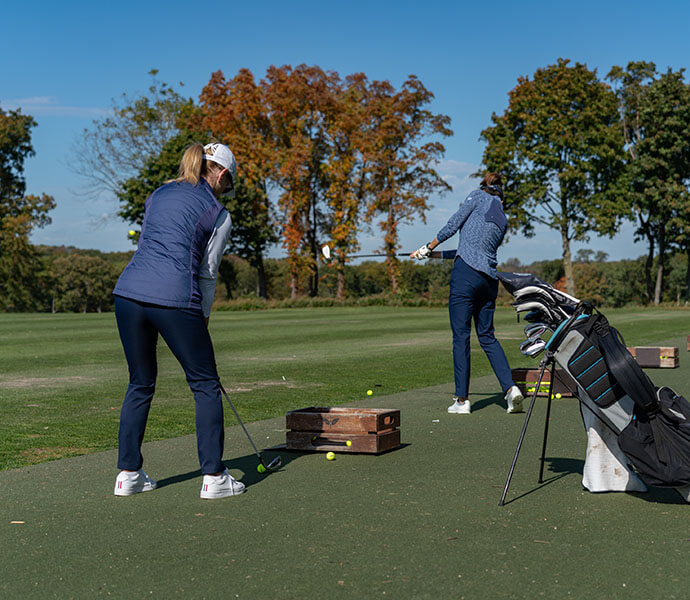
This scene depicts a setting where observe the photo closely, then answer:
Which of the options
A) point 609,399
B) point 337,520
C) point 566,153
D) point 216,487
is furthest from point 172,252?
point 566,153

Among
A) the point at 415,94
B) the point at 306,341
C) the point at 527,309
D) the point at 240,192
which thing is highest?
the point at 415,94

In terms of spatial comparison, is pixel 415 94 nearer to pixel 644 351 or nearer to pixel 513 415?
pixel 644 351

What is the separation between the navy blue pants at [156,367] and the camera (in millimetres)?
5074

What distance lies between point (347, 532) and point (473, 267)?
4.58 meters

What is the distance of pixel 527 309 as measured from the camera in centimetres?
532

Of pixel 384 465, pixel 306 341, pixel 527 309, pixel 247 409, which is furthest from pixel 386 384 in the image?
pixel 306 341

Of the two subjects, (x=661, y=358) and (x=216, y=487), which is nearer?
(x=216, y=487)

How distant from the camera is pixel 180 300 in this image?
504 centimetres

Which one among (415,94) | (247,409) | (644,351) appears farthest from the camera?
(415,94)

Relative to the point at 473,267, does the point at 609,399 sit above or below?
below

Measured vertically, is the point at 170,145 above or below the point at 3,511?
above

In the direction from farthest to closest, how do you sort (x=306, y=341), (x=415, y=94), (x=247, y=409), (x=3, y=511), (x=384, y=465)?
(x=415, y=94) < (x=306, y=341) < (x=247, y=409) < (x=384, y=465) < (x=3, y=511)

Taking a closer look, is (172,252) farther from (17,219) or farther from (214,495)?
(17,219)

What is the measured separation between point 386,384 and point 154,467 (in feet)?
19.7
